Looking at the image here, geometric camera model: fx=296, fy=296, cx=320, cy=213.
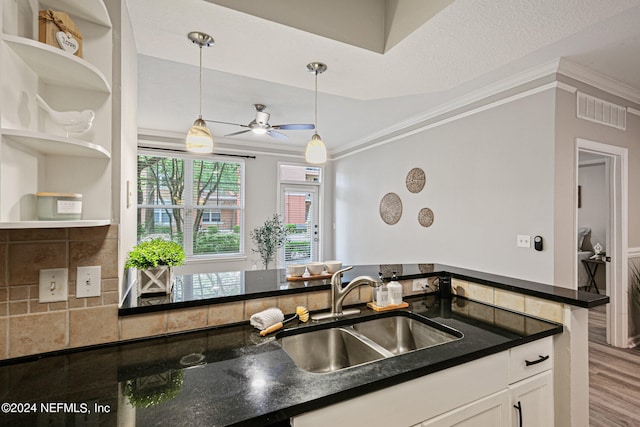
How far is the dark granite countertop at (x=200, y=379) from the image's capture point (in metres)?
0.78

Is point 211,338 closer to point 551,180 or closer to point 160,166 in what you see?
point 551,180

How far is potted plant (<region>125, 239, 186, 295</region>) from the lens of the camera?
4.43ft

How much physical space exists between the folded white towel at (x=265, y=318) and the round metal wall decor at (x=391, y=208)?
10.4ft

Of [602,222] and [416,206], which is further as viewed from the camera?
[602,222]

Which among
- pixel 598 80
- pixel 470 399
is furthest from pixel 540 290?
pixel 598 80

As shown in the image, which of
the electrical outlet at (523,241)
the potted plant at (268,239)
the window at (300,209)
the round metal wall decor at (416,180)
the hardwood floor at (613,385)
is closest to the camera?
the hardwood floor at (613,385)

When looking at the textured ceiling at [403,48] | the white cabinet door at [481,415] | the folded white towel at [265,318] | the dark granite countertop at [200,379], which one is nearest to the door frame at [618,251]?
the textured ceiling at [403,48]

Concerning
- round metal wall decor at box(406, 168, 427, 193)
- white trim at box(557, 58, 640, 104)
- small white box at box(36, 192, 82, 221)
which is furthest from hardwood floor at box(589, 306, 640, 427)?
small white box at box(36, 192, 82, 221)

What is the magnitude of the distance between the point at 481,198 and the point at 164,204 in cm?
458

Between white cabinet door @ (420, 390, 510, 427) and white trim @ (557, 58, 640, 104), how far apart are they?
8.75 feet

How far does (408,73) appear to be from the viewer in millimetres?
1941

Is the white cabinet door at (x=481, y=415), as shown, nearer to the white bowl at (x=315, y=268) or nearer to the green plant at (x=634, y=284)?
the white bowl at (x=315, y=268)

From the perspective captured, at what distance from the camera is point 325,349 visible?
1.42m

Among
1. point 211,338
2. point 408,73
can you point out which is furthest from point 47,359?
point 408,73
